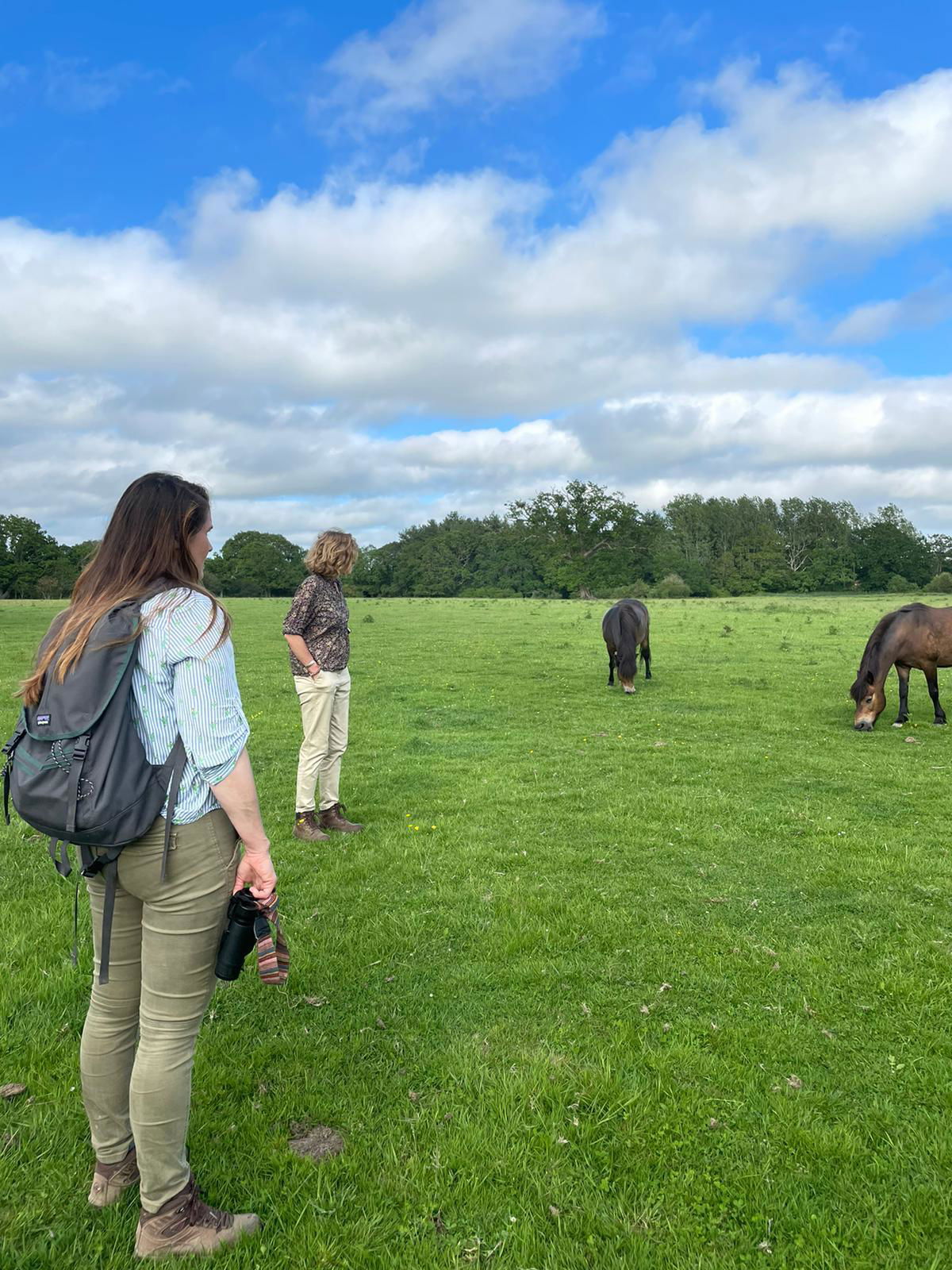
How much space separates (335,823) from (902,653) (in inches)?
428

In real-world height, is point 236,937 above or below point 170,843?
below

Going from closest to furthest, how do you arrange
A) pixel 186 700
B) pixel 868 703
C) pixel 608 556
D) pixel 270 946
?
pixel 186 700 < pixel 270 946 < pixel 868 703 < pixel 608 556

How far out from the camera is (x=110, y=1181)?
310cm

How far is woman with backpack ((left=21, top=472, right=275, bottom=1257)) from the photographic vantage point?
263cm

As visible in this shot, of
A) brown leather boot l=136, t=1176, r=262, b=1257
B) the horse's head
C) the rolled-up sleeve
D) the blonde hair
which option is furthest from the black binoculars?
the horse's head

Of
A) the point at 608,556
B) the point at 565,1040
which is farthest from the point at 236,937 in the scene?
the point at 608,556

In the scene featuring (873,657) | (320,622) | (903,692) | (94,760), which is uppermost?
(320,622)

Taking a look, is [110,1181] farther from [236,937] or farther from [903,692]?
[903,692]

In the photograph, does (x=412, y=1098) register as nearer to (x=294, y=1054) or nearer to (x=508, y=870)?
(x=294, y=1054)

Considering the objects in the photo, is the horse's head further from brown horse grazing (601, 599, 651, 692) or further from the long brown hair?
the long brown hair

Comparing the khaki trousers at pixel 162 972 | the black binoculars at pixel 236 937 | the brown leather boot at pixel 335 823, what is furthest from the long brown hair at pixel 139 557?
the brown leather boot at pixel 335 823

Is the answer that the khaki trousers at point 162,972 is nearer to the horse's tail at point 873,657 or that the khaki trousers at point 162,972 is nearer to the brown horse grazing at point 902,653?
the brown horse grazing at point 902,653

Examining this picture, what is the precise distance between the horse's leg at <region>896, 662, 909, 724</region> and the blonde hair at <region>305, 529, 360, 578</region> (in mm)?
10755

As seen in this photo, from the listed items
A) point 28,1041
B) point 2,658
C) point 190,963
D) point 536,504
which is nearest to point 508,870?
point 28,1041
